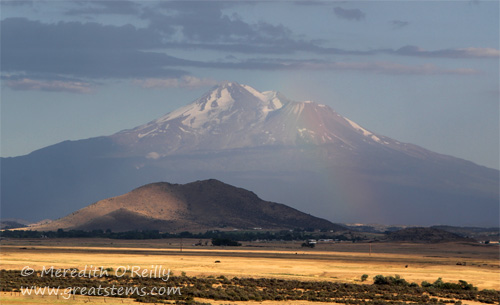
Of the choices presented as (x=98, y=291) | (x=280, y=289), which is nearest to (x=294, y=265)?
(x=280, y=289)

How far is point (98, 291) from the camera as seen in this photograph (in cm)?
7025

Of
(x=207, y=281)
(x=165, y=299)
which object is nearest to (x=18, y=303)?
(x=165, y=299)

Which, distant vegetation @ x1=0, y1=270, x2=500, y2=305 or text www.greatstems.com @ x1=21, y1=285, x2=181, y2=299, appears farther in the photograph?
distant vegetation @ x1=0, y1=270, x2=500, y2=305

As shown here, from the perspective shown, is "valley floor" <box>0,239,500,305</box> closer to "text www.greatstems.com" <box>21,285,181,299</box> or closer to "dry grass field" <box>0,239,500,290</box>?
"dry grass field" <box>0,239,500,290</box>

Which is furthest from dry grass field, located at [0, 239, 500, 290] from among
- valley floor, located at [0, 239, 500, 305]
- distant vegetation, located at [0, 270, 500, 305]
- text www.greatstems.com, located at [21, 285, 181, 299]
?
text www.greatstems.com, located at [21, 285, 181, 299]

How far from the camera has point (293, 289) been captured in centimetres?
7794

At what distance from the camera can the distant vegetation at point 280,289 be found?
70062 mm

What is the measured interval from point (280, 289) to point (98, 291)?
1636 centimetres

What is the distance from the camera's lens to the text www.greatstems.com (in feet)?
224

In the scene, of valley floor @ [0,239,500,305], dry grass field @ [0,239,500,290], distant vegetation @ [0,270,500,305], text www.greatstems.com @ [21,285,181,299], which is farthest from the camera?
dry grass field @ [0,239,500,290]

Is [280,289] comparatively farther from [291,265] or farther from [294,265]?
[294,265]

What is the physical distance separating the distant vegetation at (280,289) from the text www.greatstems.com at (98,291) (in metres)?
1.03

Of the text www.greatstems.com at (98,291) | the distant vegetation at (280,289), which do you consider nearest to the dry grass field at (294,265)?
Answer: the distant vegetation at (280,289)

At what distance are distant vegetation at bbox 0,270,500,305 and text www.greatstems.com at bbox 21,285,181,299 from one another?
1.03 m
